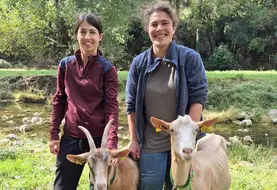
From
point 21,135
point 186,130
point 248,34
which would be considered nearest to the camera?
point 186,130

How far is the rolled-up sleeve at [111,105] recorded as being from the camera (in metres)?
3.51

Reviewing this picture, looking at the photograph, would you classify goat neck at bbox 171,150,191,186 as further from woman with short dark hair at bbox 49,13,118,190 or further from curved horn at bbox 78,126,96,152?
curved horn at bbox 78,126,96,152

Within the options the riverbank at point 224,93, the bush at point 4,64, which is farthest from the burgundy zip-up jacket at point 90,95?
the bush at point 4,64

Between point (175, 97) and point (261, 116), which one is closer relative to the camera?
point (175, 97)

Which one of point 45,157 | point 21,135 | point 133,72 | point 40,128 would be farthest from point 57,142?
point 40,128

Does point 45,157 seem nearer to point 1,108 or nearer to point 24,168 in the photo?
point 24,168

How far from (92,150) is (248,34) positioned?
27979 millimetres

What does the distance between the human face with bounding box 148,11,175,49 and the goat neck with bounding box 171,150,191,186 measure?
1115 mm

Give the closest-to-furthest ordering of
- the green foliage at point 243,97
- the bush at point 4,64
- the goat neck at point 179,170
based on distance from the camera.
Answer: the goat neck at point 179,170 < the green foliage at point 243,97 < the bush at point 4,64

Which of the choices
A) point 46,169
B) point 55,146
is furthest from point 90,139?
point 46,169

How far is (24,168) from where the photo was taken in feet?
19.5

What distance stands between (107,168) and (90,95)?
0.79 m

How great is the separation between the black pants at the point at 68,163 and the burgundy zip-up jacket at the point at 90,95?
74 millimetres

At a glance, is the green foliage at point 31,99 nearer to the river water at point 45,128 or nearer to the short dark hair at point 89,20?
the river water at point 45,128
